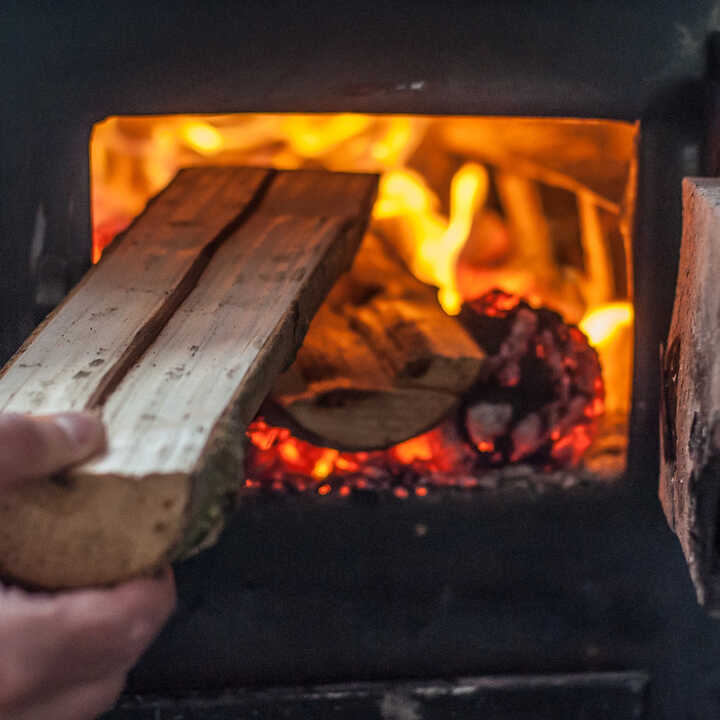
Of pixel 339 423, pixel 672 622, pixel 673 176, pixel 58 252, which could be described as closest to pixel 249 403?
pixel 339 423

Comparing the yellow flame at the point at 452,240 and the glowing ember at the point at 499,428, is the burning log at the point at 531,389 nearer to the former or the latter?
the glowing ember at the point at 499,428

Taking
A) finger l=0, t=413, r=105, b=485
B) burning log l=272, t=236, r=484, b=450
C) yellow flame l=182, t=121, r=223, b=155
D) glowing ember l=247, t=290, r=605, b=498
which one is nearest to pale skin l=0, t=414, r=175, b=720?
finger l=0, t=413, r=105, b=485

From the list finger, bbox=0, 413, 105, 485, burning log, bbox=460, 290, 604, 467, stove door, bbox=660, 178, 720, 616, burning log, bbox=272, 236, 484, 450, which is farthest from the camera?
burning log, bbox=460, 290, 604, 467

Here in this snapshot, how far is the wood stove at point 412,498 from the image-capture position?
112cm

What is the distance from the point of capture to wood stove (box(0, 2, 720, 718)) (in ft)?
3.68

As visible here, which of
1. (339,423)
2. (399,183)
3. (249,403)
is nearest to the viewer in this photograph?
(249,403)

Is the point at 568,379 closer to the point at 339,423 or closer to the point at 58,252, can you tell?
the point at 339,423

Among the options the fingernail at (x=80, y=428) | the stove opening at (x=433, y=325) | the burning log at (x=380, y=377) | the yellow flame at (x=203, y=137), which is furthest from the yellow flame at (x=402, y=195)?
the fingernail at (x=80, y=428)

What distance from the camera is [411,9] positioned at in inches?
44.0

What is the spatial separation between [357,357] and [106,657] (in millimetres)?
512

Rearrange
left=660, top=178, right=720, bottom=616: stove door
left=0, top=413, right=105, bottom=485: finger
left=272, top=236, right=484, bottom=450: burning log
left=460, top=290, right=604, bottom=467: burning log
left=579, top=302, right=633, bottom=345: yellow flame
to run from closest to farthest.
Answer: left=0, top=413, right=105, bottom=485: finger < left=660, top=178, right=720, bottom=616: stove door < left=272, top=236, right=484, bottom=450: burning log < left=460, top=290, right=604, bottom=467: burning log < left=579, top=302, right=633, bottom=345: yellow flame

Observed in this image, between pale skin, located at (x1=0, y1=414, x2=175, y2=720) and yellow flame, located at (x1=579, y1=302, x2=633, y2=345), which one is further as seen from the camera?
yellow flame, located at (x1=579, y1=302, x2=633, y2=345)

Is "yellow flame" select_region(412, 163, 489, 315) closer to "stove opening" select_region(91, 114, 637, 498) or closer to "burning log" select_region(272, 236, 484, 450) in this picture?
"stove opening" select_region(91, 114, 637, 498)

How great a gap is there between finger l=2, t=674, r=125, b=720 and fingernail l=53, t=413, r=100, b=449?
0.19 m
